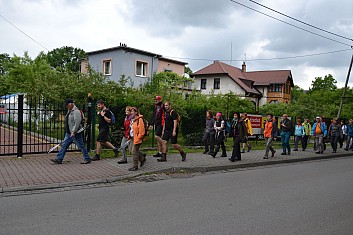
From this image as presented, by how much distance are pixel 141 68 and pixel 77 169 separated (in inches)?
1014

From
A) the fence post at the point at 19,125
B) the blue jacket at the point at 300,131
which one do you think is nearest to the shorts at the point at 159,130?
the fence post at the point at 19,125

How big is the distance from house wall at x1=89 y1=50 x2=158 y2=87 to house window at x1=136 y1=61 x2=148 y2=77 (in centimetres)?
31

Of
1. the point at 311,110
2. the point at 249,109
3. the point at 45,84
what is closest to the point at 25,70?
the point at 45,84

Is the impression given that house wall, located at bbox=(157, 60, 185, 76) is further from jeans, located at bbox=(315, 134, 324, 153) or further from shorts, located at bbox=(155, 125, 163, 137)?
shorts, located at bbox=(155, 125, 163, 137)

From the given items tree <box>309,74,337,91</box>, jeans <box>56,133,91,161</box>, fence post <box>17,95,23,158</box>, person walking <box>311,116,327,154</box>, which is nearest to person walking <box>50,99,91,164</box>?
jeans <box>56,133,91,161</box>

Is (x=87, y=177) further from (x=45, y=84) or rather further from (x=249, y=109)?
(x=249, y=109)

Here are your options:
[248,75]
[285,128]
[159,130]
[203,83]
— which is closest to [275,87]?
[248,75]

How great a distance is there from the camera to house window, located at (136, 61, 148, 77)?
33.7 metres

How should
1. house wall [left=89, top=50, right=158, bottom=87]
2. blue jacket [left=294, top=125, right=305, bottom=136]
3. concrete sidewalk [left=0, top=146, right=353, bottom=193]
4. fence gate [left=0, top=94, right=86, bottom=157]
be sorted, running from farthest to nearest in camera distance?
house wall [left=89, top=50, right=158, bottom=87], blue jacket [left=294, top=125, right=305, bottom=136], fence gate [left=0, top=94, right=86, bottom=157], concrete sidewalk [left=0, top=146, right=353, bottom=193]

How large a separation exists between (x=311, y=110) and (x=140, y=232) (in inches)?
852

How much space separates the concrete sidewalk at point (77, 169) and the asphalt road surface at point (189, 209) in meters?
0.64

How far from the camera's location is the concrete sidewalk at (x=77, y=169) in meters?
7.42

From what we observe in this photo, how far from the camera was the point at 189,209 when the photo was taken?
5.92 m

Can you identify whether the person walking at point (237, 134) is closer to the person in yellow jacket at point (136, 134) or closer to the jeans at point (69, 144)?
the person in yellow jacket at point (136, 134)
